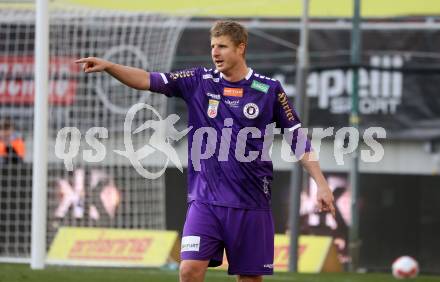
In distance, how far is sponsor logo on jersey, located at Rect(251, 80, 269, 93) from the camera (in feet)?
22.6

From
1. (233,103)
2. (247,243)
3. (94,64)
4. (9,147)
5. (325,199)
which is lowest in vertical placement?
(9,147)

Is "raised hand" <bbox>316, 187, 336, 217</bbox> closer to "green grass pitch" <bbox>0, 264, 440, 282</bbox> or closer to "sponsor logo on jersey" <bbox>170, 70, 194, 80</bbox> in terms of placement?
"sponsor logo on jersey" <bbox>170, 70, 194, 80</bbox>

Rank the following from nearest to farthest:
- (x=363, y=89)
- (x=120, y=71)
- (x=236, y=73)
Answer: (x=120, y=71) < (x=236, y=73) < (x=363, y=89)

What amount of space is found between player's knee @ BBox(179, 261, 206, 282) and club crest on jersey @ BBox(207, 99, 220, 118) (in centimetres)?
95

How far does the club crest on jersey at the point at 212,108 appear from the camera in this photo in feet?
22.4

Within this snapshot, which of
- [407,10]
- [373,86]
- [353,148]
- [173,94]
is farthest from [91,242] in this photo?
[173,94]

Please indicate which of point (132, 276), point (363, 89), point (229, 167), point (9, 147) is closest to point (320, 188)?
point (229, 167)

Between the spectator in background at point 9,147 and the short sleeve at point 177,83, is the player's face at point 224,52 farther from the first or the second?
the spectator in background at point 9,147

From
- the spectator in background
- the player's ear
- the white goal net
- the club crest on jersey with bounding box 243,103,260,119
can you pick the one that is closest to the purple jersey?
the club crest on jersey with bounding box 243,103,260,119

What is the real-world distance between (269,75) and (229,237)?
8.53m

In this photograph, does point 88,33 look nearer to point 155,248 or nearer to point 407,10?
point 155,248

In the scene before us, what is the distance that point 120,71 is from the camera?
6.52 metres

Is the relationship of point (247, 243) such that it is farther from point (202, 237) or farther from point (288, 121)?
point (288, 121)

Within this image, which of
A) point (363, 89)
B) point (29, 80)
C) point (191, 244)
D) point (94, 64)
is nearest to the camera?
point (94, 64)
